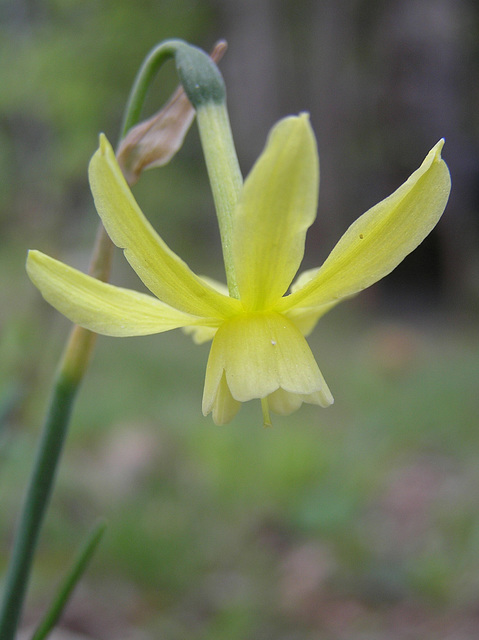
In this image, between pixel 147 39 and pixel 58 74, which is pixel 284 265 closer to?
pixel 58 74

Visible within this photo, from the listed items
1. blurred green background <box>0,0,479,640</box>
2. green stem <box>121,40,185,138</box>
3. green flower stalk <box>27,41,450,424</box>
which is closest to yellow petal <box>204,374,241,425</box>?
green flower stalk <box>27,41,450,424</box>

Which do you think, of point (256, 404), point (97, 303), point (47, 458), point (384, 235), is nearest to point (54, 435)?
point (47, 458)

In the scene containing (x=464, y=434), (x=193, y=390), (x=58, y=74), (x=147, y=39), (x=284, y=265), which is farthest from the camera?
(x=147, y=39)

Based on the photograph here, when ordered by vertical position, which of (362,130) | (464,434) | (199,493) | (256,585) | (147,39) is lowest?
(256,585)

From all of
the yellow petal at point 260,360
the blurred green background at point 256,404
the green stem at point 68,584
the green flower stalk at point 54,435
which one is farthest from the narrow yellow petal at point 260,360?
the blurred green background at point 256,404

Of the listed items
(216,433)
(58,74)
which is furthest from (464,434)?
(58,74)

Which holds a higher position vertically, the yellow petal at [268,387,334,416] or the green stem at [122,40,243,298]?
the green stem at [122,40,243,298]

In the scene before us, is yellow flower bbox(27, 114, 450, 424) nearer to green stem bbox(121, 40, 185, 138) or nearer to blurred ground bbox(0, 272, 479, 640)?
green stem bbox(121, 40, 185, 138)
